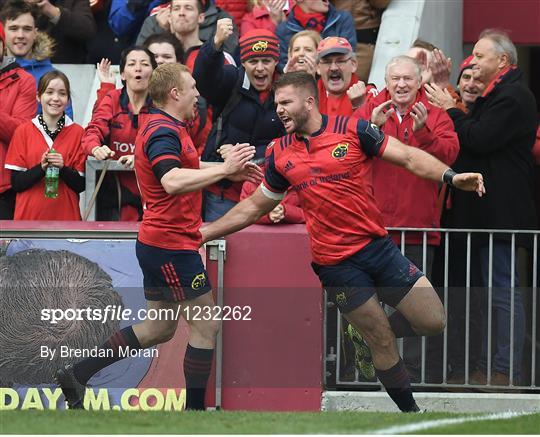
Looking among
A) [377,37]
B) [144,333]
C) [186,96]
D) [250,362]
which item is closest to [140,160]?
[186,96]

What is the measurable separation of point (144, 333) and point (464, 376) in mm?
2653

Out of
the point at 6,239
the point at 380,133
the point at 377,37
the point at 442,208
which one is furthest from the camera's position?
the point at 377,37

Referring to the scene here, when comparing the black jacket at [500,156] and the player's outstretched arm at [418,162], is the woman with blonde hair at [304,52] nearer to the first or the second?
the black jacket at [500,156]

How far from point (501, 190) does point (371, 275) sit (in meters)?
1.87

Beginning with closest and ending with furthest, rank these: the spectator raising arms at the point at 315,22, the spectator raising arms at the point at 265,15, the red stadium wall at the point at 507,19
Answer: the spectator raising arms at the point at 315,22
the spectator raising arms at the point at 265,15
the red stadium wall at the point at 507,19

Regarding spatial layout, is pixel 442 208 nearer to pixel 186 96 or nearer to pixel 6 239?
pixel 186 96

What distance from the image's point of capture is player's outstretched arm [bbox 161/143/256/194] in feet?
31.0

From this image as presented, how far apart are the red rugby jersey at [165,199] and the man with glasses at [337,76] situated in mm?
2074

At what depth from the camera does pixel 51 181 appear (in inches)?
457

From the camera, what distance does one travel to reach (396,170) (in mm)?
11023

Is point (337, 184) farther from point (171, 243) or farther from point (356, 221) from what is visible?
point (171, 243)

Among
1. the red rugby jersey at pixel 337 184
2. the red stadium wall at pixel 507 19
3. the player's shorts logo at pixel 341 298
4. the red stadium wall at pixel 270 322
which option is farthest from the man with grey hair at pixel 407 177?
the red stadium wall at pixel 507 19

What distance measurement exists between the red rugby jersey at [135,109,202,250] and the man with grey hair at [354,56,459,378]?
5.75 feet

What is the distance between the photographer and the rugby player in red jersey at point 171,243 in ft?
32.2
